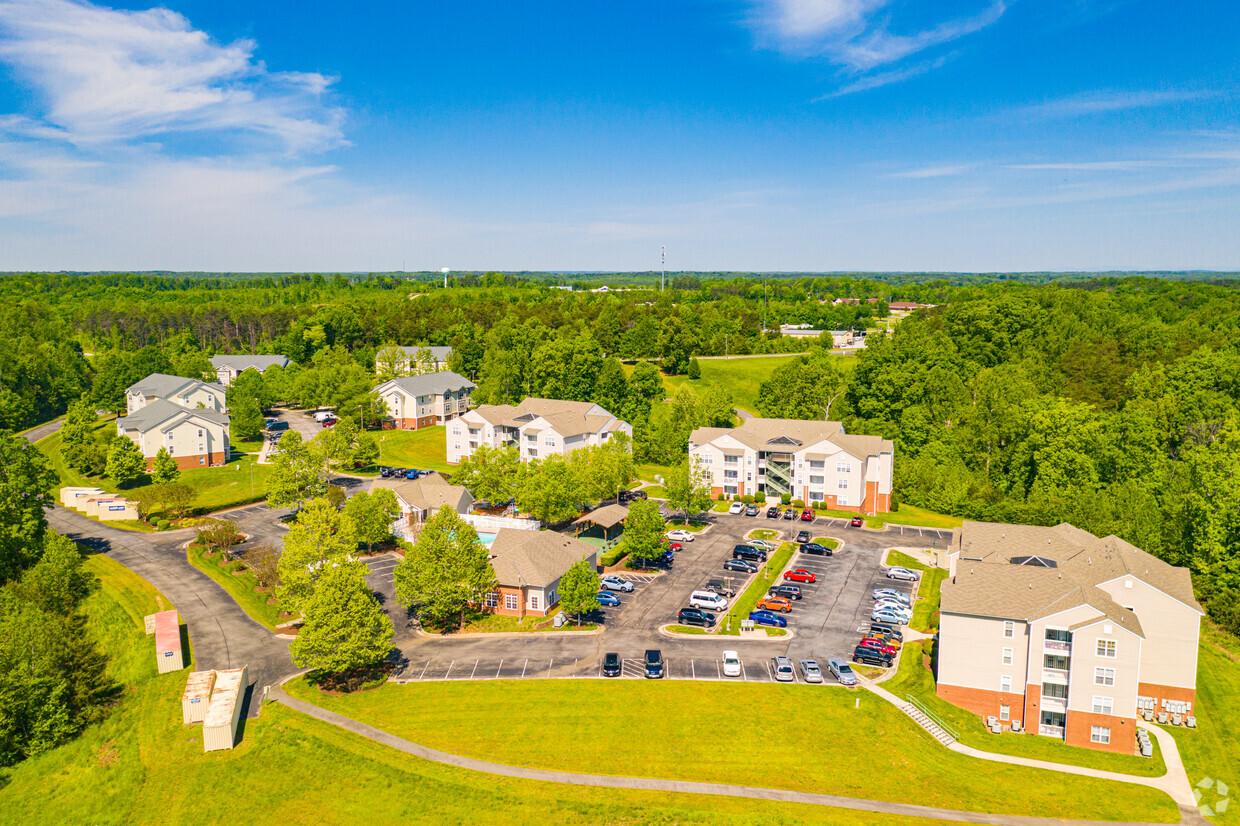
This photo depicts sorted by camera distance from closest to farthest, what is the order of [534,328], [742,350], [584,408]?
[584,408]
[534,328]
[742,350]

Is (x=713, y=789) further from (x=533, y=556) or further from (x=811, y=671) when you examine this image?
(x=533, y=556)

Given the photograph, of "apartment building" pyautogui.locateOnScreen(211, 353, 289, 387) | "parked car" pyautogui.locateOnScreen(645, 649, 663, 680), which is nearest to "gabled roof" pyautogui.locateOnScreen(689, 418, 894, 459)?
"parked car" pyautogui.locateOnScreen(645, 649, 663, 680)

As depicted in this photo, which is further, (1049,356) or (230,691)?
(1049,356)

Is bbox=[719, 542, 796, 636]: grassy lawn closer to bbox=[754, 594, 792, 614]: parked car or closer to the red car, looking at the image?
bbox=[754, 594, 792, 614]: parked car

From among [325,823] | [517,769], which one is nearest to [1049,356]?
[517,769]

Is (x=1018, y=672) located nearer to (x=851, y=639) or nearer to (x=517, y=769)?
(x=851, y=639)
